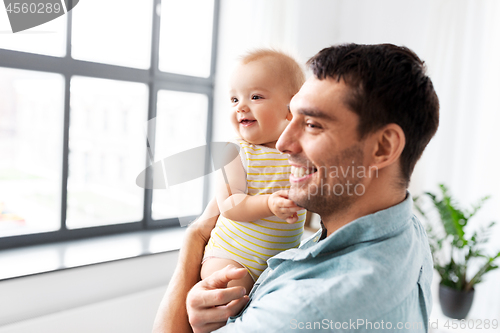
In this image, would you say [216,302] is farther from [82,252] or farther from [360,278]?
[82,252]

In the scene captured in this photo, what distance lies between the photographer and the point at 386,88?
849 mm

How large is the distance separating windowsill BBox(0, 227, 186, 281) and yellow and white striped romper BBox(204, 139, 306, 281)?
1.44 metres

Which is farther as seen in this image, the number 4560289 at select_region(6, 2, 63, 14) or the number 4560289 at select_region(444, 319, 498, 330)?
the number 4560289 at select_region(444, 319, 498, 330)

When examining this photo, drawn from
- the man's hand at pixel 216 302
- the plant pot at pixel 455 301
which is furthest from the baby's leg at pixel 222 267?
the plant pot at pixel 455 301

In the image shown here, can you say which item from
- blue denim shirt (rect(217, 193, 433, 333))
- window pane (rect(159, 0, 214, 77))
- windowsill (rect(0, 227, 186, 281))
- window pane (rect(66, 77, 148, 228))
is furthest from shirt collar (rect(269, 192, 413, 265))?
window pane (rect(159, 0, 214, 77))

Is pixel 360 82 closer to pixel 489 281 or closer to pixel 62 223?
pixel 62 223

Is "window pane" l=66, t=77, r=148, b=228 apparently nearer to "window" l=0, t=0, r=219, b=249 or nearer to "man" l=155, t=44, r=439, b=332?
"window" l=0, t=0, r=219, b=249

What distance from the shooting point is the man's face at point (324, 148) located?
0.88 meters

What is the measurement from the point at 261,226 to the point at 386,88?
1.75 feet

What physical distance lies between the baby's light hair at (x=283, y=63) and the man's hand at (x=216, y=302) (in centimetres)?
59

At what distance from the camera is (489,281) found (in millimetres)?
2719

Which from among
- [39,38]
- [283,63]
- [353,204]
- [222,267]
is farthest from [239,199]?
[39,38]

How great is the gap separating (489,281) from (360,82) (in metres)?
2.59

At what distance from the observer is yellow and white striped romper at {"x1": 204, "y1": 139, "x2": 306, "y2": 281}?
113 centimetres
